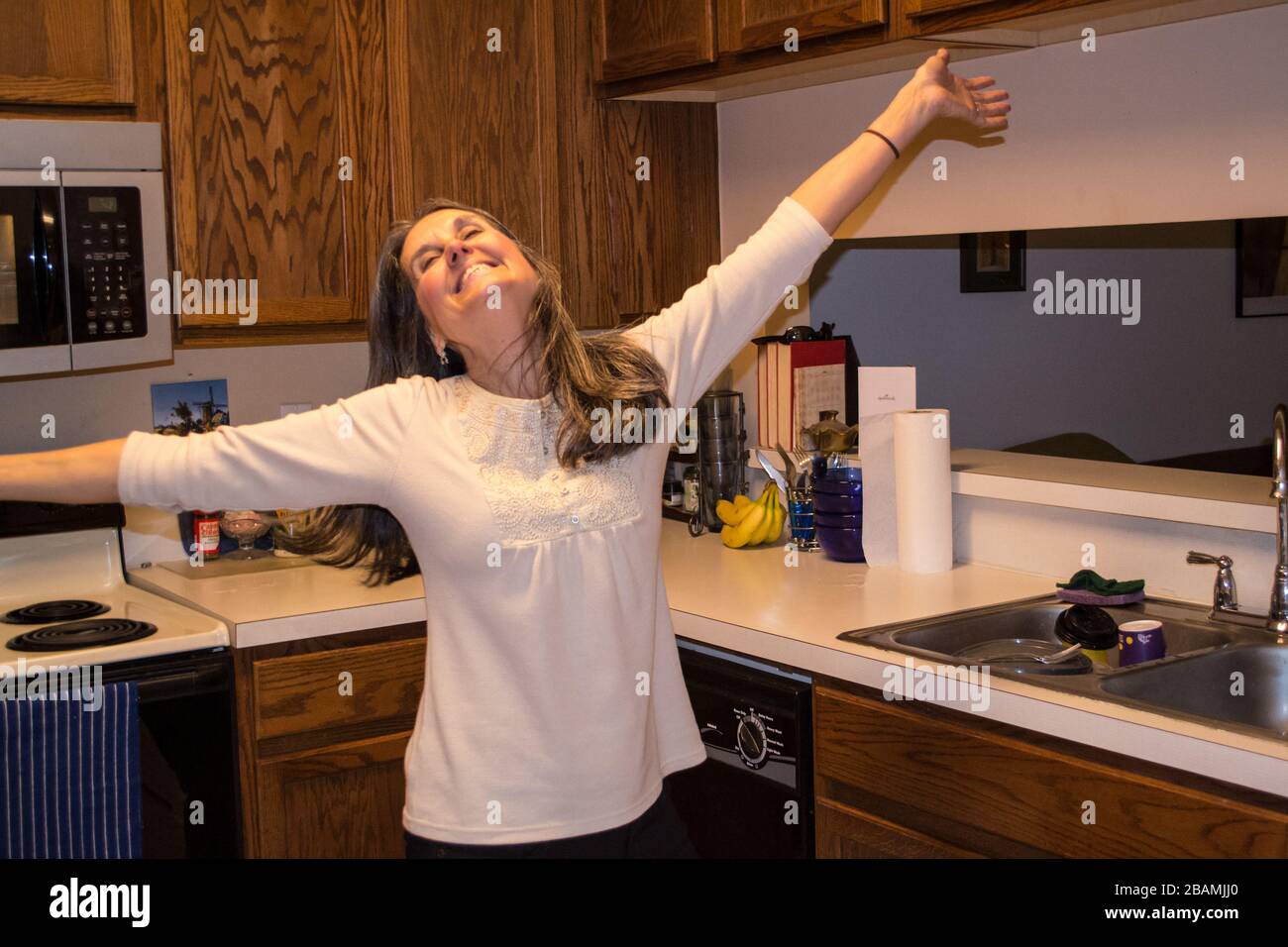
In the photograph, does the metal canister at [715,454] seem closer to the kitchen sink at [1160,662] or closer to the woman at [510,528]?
the kitchen sink at [1160,662]

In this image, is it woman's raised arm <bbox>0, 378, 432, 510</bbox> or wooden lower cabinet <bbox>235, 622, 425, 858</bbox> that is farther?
wooden lower cabinet <bbox>235, 622, 425, 858</bbox>

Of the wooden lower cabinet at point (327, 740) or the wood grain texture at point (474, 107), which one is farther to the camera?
the wood grain texture at point (474, 107)

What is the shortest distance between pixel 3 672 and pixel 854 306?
2.06 m

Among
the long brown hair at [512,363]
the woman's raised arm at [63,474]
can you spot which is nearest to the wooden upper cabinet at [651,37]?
the long brown hair at [512,363]

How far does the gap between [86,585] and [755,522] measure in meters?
1.37

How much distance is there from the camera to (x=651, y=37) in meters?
2.84

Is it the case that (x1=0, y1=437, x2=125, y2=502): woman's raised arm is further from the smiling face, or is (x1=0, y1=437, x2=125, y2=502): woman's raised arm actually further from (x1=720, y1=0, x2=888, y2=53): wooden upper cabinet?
(x1=720, y1=0, x2=888, y2=53): wooden upper cabinet

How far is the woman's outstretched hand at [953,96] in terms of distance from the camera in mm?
1971

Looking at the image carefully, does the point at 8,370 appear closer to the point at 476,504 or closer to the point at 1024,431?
the point at 476,504

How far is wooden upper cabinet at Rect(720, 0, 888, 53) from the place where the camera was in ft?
7.66

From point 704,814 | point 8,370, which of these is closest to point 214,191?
point 8,370

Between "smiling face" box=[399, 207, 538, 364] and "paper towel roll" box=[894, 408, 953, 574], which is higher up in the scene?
"smiling face" box=[399, 207, 538, 364]

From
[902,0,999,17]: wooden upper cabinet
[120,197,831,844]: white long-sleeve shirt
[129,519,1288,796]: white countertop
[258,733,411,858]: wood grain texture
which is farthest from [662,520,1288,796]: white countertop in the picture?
[902,0,999,17]: wooden upper cabinet

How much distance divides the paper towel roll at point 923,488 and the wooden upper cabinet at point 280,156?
44.7 inches
